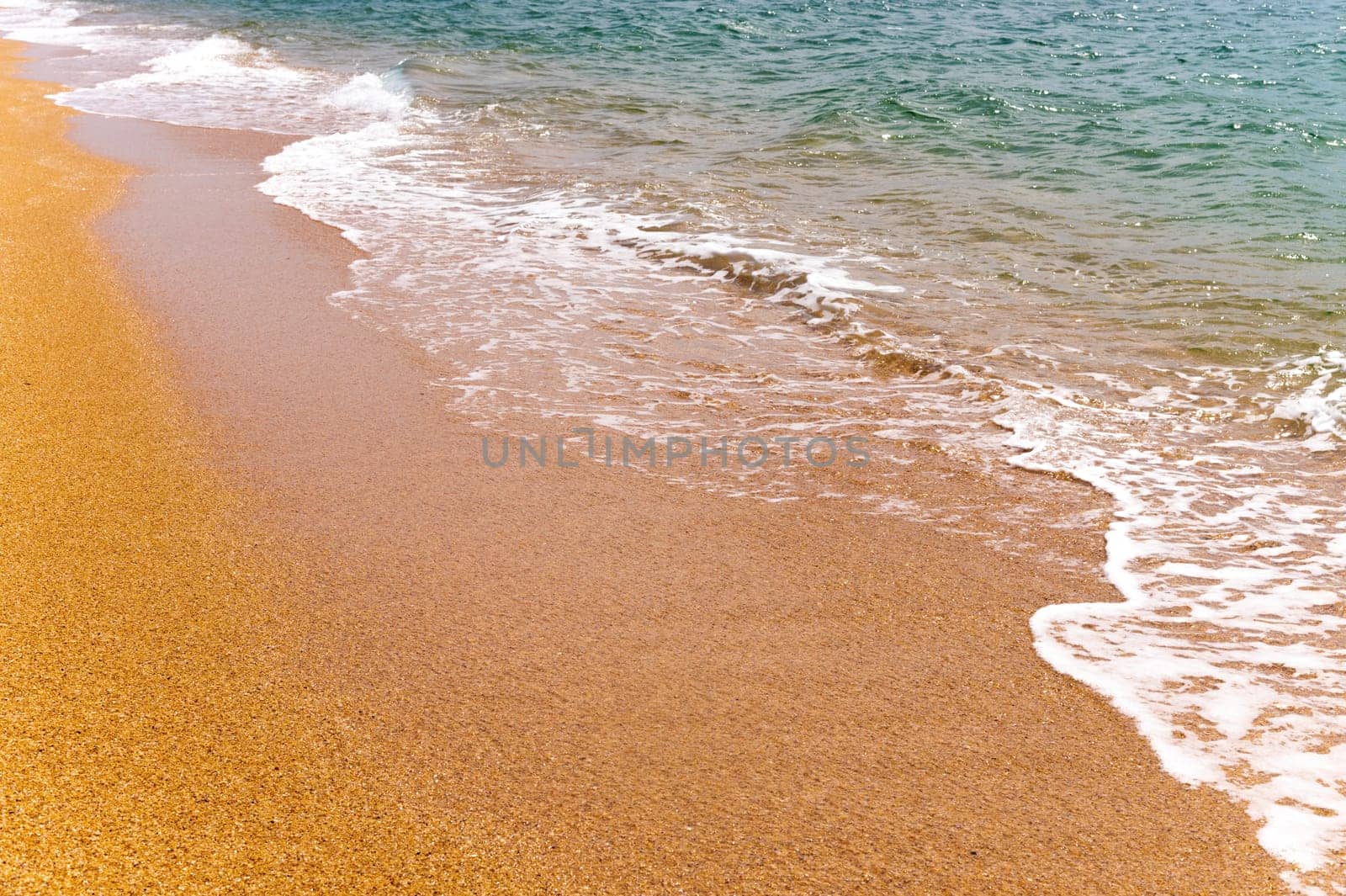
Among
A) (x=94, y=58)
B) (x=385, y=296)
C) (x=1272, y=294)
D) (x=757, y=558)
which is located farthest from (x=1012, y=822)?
(x=94, y=58)

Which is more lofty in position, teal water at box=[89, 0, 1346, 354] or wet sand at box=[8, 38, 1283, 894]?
teal water at box=[89, 0, 1346, 354]

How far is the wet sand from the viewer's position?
7.67ft

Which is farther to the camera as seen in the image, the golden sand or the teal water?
the teal water

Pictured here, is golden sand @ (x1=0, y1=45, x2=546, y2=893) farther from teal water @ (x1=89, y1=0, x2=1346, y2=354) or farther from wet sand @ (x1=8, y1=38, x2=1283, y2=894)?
teal water @ (x1=89, y1=0, x2=1346, y2=354)

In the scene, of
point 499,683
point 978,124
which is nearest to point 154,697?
point 499,683

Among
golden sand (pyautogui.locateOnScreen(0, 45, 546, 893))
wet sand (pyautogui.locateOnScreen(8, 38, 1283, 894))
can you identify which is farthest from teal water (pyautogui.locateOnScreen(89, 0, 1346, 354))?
golden sand (pyautogui.locateOnScreen(0, 45, 546, 893))

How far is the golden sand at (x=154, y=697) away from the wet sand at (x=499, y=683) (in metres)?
0.01

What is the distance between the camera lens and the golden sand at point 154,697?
7.42ft

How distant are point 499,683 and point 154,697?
3.02 ft

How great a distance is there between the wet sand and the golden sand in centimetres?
1

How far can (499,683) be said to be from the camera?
2.93 metres

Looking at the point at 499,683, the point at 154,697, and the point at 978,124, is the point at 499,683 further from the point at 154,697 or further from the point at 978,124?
the point at 978,124

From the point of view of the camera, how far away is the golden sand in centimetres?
226

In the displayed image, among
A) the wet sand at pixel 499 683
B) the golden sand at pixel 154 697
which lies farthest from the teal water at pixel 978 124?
the golden sand at pixel 154 697
